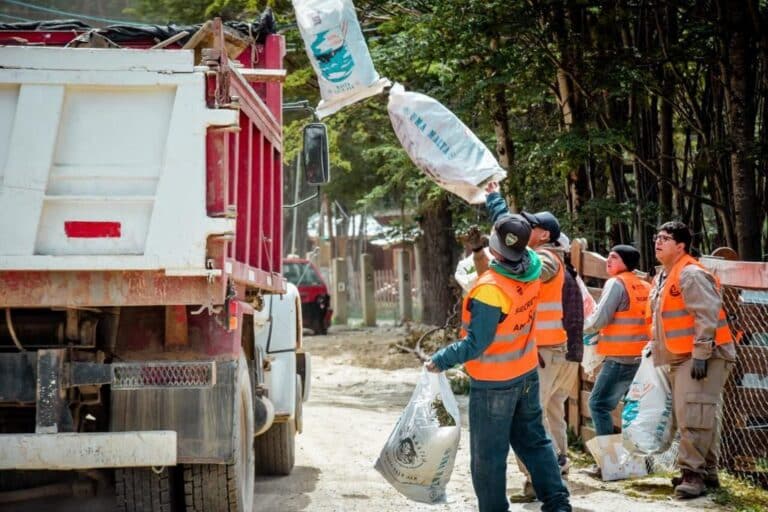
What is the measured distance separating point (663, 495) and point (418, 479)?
2.39 meters

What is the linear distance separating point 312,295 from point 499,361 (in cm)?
2202

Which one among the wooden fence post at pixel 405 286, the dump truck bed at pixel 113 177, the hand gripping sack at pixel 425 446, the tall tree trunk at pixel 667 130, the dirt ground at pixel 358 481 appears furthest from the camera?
the wooden fence post at pixel 405 286

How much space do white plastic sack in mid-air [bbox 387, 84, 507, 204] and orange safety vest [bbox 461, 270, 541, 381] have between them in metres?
0.92

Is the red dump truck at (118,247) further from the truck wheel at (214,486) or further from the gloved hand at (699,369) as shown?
the gloved hand at (699,369)

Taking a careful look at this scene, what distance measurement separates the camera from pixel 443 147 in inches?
276

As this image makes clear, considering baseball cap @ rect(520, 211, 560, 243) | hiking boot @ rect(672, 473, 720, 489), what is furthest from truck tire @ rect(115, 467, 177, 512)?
hiking boot @ rect(672, 473, 720, 489)

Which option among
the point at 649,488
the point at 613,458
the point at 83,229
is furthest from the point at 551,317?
the point at 83,229

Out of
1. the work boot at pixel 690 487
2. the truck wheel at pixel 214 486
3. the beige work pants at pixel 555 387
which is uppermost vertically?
the beige work pants at pixel 555 387

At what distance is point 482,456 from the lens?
6059 mm

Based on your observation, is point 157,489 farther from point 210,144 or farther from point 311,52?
point 311,52

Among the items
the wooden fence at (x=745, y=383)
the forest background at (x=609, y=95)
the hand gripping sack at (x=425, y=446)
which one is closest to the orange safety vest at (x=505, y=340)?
the hand gripping sack at (x=425, y=446)

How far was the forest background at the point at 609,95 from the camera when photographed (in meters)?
10.9

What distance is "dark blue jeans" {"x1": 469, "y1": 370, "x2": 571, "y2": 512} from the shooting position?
605 cm

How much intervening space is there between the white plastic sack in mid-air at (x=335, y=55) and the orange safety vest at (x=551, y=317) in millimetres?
1677
